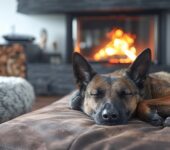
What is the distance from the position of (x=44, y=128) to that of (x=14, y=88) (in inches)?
34.2

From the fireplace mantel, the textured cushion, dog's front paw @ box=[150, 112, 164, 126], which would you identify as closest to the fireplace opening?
the fireplace mantel

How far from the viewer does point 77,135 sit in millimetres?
1276

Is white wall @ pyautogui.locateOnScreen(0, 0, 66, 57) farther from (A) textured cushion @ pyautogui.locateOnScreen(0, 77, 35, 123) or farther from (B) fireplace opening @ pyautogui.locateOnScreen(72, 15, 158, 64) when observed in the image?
(A) textured cushion @ pyautogui.locateOnScreen(0, 77, 35, 123)

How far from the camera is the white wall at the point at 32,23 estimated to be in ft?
15.8

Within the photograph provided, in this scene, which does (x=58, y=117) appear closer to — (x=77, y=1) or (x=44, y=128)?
(x=44, y=128)

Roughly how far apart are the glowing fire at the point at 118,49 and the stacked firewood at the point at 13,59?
89 cm

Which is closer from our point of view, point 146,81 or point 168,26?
point 146,81

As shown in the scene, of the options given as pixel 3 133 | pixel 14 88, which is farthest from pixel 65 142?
pixel 14 88

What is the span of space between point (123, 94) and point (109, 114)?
0.63 feet

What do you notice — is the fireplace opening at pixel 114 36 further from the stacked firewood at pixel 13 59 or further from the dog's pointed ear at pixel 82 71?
the dog's pointed ear at pixel 82 71

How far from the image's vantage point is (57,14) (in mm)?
4789

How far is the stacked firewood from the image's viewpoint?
4.37 meters

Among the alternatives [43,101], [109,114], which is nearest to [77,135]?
[109,114]

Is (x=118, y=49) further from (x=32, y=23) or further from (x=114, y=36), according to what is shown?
(x=32, y=23)
